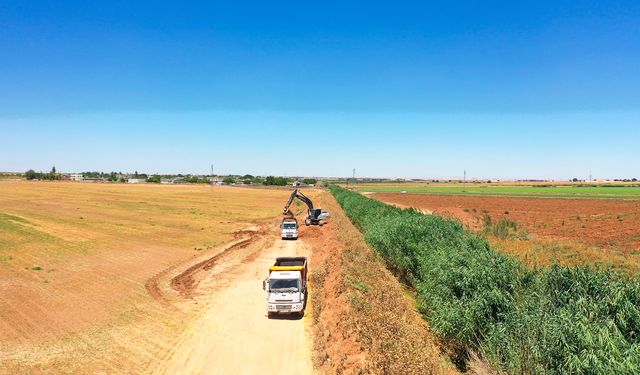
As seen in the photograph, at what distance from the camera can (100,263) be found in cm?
3403

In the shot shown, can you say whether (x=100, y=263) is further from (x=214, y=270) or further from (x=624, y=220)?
(x=624, y=220)

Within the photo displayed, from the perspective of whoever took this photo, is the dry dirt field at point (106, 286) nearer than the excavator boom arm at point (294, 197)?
Yes

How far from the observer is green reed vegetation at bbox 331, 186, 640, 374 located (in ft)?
30.8

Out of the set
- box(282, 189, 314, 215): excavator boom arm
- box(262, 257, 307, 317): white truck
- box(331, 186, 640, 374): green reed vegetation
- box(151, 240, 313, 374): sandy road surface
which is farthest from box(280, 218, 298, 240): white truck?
box(331, 186, 640, 374): green reed vegetation

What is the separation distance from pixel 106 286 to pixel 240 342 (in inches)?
579

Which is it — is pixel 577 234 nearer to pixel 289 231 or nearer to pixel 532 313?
pixel 289 231

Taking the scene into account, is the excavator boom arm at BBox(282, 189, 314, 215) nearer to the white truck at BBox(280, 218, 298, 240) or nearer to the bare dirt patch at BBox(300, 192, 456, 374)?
the white truck at BBox(280, 218, 298, 240)

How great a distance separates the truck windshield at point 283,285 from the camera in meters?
21.5

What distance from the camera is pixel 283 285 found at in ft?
71.1

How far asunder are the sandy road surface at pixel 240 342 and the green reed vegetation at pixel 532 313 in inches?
263

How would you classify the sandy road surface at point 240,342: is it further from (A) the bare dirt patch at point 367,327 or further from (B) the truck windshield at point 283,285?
(B) the truck windshield at point 283,285

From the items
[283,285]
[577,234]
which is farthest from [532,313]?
[577,234]

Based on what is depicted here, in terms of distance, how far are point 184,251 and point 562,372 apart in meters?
38.3

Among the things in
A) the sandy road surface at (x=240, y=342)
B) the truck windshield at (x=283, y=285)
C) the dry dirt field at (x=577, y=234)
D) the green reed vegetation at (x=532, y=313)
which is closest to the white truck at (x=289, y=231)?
the dry dirt field at (x=577, y=234)
